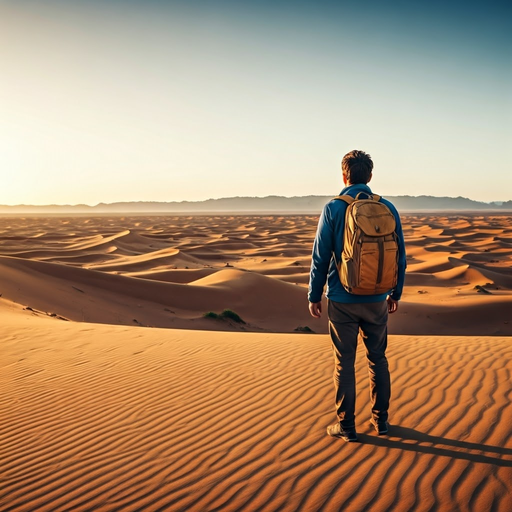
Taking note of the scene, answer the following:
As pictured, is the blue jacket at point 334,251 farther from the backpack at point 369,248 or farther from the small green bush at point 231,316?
the small green bush at point 231,316

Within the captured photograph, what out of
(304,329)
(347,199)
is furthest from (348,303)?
(304,329)

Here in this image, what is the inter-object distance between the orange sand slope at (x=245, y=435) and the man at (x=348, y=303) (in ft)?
1.42

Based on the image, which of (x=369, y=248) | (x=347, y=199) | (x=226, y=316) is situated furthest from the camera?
(x=226, y=316)

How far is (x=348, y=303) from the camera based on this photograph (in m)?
3.54

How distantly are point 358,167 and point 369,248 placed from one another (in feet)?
2.26

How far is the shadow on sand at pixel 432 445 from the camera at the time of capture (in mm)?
3473

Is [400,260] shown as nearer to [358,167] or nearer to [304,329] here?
[358,167]

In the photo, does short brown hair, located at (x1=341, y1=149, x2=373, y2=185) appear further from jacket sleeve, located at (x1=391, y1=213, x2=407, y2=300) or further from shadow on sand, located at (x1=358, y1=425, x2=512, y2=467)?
shadow on sand, located at (x1=358, y1=425, x2=512, y2=467)

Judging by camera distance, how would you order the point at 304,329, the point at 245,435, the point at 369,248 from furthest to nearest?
the point at 304,329, the point at 245,435, the point at 369,248

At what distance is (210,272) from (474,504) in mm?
20557

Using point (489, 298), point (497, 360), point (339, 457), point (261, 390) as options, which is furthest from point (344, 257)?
point (489, 298)

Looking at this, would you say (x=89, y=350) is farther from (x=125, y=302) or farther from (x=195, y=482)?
(x=125, y=302)

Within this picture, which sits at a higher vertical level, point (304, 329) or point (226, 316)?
point (226, 316)

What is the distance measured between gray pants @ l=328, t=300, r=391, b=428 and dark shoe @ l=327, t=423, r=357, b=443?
0.04m
